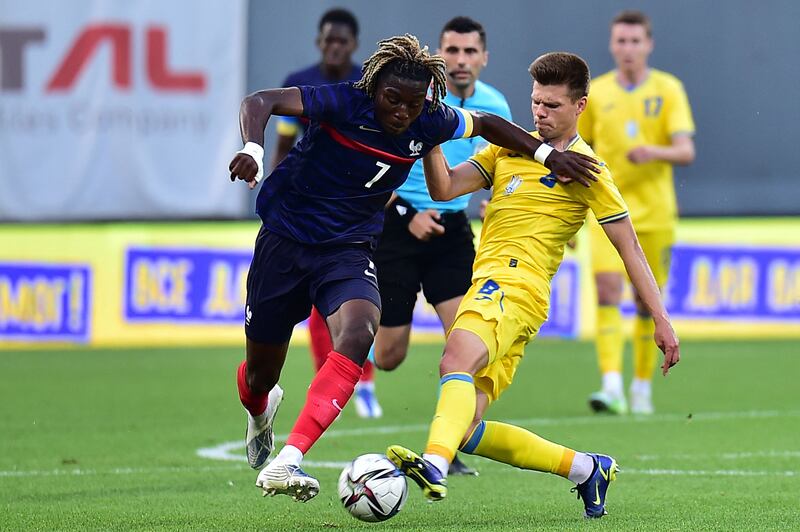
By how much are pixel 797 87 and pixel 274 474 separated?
44.2 ft

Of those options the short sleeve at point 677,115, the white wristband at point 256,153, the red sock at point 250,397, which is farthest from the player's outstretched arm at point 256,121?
the short sleeve at point 677,115

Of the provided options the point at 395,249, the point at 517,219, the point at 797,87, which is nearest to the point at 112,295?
the point at 395,249

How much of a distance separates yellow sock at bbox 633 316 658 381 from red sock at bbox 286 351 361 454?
4.99 meters

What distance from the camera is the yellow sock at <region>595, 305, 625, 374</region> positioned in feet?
33.8

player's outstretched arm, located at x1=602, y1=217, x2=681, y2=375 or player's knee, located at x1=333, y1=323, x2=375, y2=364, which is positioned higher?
player's outstretched arm, located at x1=602, y1=217, x2=681, y2=375

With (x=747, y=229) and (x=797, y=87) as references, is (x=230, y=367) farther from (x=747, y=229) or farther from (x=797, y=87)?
(x=797, y=87)

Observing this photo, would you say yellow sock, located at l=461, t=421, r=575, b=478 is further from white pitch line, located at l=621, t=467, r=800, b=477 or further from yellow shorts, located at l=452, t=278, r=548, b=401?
white pitch line, located at l=621, t=467, r=800, b=477

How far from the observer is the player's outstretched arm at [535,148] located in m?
6.02

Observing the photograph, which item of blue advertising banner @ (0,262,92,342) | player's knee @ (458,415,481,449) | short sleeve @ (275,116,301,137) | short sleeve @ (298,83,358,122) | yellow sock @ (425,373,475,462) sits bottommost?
blue advertising banner @ (0,262,92,342)

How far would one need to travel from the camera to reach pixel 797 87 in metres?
17.5

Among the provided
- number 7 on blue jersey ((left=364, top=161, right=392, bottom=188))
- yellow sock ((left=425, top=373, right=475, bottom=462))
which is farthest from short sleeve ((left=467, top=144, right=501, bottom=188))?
yellow sock ((left=425, top=373, right=475, bottom=462))

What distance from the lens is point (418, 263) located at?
8328mm

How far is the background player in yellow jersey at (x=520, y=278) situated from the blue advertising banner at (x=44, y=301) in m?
8.94

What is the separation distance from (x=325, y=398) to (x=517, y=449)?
0.80 m
